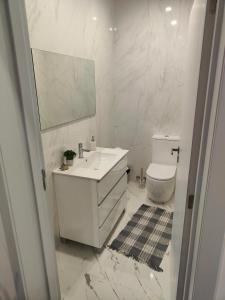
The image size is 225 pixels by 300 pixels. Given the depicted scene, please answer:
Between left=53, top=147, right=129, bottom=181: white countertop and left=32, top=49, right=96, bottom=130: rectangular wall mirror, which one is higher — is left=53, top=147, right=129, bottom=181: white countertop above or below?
below

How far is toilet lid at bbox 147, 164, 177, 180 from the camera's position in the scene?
8.73 feet

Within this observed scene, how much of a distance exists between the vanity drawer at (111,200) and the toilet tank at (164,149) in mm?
776

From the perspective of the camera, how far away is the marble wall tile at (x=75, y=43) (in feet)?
5.43

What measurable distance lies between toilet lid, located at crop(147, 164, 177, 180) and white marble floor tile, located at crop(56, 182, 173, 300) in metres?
0.89

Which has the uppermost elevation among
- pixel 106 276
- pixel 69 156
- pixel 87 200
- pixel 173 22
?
pixel 173 22

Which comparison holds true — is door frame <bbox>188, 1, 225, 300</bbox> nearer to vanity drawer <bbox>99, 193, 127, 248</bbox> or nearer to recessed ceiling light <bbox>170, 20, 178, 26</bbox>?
vanity drawer <bbox>99, 193, 127, 248</bbox>

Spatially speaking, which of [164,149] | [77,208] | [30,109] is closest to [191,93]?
[30,109]

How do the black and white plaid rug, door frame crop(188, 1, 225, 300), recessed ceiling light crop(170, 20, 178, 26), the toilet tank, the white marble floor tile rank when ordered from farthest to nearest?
the toilet tank < recessed ceiling light crop(170, 20, 178, 26) < the black and white plaid rug < the white marble floor tile < door frame crop(188, 1, 225, 300)

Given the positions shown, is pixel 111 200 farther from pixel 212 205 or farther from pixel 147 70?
pixel 147 70

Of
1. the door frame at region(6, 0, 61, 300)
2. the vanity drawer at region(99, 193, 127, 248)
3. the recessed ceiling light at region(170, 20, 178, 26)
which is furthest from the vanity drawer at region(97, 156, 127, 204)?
the recessed ceiling light at region(170, 20, 178, 26)

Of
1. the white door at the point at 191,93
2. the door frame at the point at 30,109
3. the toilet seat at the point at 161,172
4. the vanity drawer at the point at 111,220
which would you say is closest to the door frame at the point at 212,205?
the white door at the point at 191,93

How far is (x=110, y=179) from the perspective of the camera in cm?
204

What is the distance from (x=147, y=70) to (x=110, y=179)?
169cm

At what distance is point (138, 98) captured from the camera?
10.0 ft
